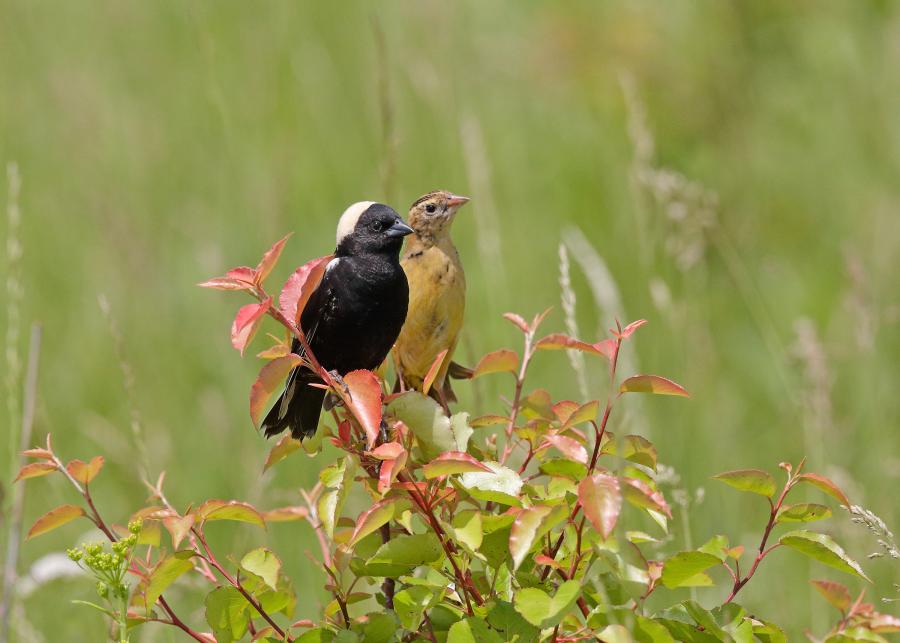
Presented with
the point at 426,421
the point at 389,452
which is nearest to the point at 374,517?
the point at 389,452

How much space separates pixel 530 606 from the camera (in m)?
1.55

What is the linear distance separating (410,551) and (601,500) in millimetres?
327

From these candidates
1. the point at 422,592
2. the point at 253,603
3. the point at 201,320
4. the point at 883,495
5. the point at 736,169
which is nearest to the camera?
the point at 422,592

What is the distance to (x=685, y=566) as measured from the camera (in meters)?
1.66

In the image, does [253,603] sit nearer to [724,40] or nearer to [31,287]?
[31,287]

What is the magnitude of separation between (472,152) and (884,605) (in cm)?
190

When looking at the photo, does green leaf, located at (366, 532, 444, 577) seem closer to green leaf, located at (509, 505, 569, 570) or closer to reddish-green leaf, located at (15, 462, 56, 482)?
green leaf, located at (509, 505, 569, 570)

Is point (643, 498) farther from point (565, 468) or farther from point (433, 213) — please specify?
point (433, 213)

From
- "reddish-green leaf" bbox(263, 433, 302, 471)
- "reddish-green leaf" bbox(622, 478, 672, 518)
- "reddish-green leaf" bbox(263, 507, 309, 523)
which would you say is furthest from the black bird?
"reddish-green leaf" bbox(622, 478, 672, 518)

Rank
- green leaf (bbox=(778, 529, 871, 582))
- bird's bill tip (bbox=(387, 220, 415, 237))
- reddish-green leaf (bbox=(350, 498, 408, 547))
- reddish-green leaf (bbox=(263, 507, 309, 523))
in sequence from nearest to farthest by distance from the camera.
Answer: reddish-green leaf (bbox=(350, 498, 408, 547)) → green leaf (bbox=(778, 529, 871, 582)) → reddish-green leaf (bbox=(263, 507, 309, 523)) → bird's bill tip (bbox=(387, 220, 415, 237))

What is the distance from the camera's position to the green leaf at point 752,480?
1.63 meters

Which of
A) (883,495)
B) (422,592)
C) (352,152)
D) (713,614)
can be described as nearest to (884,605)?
(883,495)

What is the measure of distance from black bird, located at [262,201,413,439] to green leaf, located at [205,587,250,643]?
59 centimetres

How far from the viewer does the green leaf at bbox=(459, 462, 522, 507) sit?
1599 millimetres
